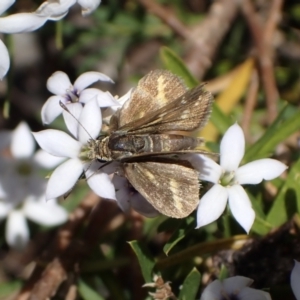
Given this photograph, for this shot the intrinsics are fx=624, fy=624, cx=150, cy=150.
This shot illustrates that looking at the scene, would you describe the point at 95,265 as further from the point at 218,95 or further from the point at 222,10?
the point at 222,10

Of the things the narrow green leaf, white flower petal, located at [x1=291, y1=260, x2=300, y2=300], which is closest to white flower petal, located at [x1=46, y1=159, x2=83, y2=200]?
white flower petal, located at [x1=291, y1=260, x2=300, y2=300]

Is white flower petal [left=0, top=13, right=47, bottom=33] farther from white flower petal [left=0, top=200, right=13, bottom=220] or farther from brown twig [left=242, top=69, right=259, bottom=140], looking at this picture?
brown twig [left=242, top=69, right=259, bottom=140]

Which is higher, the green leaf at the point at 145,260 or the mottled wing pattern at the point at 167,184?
the mottled wing pattern at the point at 167,184

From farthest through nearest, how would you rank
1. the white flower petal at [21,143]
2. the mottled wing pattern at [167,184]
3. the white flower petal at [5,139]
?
the white flower petal at [21,143]
the white flower petal at [5,139]
the mottled wing pattern at [167,184]

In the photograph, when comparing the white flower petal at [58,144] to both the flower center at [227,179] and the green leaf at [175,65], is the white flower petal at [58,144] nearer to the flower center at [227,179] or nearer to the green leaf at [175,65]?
the flower center at [227,179]

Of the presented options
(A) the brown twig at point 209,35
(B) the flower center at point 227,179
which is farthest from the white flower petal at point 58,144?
(A) the brown twig at point 209,35

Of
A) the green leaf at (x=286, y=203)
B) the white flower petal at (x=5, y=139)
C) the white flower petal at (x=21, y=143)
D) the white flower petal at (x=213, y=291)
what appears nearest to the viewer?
the white flower petal at (x=213, y=291)

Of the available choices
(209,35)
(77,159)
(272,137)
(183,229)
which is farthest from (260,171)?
(209,35)
